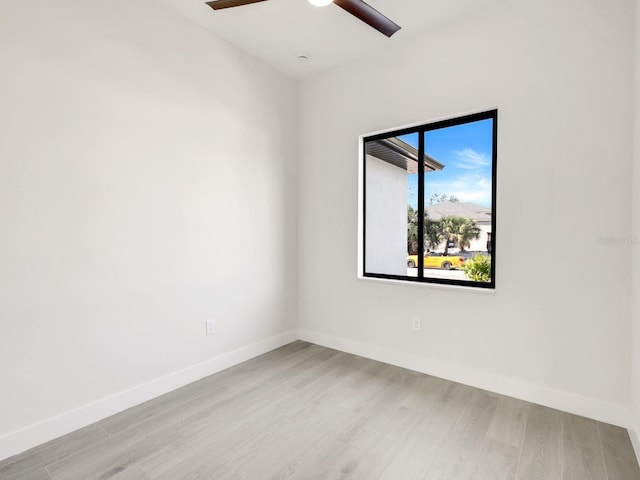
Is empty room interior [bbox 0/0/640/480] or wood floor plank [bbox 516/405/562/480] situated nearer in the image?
wood floor plank [bbox 516/405/562/480]

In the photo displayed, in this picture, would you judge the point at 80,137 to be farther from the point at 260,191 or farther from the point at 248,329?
the point at 248,329

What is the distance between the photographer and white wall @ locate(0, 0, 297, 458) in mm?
1893

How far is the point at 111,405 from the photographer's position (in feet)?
7.37

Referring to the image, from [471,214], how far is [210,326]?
2.41m

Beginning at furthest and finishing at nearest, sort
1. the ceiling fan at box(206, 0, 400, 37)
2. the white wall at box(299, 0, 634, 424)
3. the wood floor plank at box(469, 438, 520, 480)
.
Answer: the white wall at box(299, 0, 634, 424), the ceiling fan at box(206, 0, 400, 37), the wood floor plank at box(469, 438, 520, 480)

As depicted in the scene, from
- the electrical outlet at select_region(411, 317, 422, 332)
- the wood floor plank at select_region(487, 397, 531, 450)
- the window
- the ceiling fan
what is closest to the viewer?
the ceiling fan

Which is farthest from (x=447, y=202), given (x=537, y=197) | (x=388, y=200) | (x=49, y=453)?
(x=49, y=453)

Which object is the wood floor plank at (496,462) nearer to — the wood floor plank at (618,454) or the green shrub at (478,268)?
the wood floor plank at (618,454)

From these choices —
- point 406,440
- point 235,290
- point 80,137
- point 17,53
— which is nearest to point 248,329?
point 235,290

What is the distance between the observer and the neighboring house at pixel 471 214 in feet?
8.92

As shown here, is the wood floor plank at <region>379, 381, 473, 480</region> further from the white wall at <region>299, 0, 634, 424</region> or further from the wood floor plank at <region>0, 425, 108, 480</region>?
the wood floor plank at <region>0, 425, 108, 480</region>

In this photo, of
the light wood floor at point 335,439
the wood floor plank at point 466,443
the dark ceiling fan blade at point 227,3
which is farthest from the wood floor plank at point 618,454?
the dark ceiling fan blade at point 227,3

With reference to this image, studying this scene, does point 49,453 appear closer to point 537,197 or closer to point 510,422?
point 510,422

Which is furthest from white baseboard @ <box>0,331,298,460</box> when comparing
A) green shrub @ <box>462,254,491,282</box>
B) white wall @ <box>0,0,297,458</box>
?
green shrub @ <box>462,254,491,282</box>
